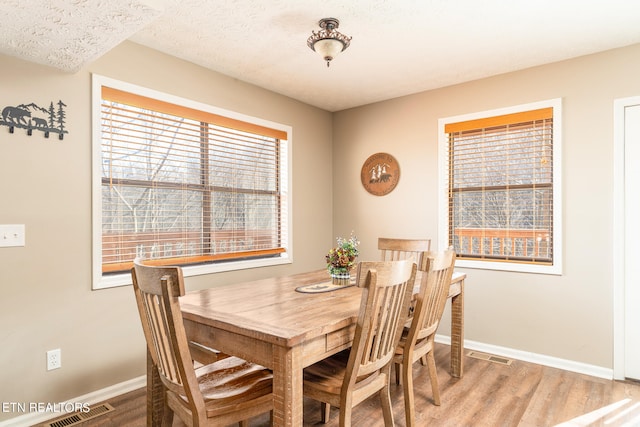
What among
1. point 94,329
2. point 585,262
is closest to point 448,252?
point 585,262

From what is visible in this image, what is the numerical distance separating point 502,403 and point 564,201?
1.71 metres

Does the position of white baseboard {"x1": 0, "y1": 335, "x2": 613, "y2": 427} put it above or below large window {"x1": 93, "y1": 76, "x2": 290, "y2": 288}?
below

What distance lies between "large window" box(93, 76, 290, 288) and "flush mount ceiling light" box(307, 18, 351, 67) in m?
1.28

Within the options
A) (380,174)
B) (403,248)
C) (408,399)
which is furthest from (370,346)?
(380,174)

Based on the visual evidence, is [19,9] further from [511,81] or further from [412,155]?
[511,81]

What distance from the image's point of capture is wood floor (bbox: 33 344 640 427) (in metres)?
2.28

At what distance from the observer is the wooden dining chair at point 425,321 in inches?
83.7

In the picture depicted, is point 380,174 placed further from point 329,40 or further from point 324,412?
point 324,412

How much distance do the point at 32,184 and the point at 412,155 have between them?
3.24 metres

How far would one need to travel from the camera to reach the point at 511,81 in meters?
3.39

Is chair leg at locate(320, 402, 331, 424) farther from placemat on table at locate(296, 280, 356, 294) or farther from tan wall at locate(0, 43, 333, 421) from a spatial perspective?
tan wall at locate(0, 43, 333, 421)

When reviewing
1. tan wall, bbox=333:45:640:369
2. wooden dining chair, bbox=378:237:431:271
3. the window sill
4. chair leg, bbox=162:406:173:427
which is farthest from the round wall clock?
chair leg, bbox=162:406:173:427

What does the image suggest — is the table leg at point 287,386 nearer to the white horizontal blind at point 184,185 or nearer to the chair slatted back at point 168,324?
the chair slatted back at point 168,324

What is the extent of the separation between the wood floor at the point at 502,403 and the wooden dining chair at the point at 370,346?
601 mm
